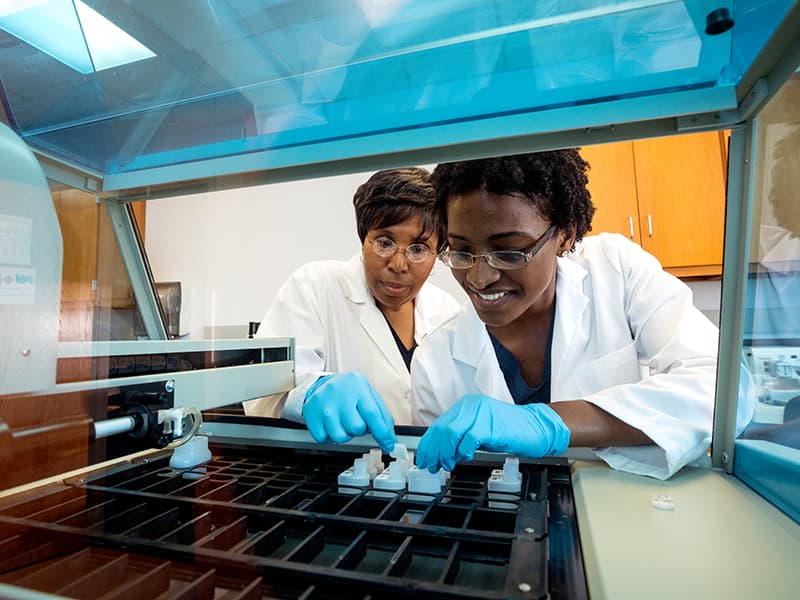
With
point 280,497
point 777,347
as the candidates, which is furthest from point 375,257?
point 777,347

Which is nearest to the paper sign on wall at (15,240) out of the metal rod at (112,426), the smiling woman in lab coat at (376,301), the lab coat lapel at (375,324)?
the metal rod at (112,426)

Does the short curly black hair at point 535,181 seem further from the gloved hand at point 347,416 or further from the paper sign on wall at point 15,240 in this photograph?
the paper sign on wall at point 15,240

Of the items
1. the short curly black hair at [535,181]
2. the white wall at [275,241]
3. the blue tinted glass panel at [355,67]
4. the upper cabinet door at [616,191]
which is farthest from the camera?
the white wall at [275,241]

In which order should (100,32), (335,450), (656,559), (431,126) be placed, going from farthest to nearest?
(335,450)
(431,126)
(100,32)
(656,559)

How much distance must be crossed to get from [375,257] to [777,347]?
46.1 inches

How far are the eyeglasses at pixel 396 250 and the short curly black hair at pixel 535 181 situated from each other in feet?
1.17

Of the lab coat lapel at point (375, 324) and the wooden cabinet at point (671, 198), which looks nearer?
the lab coat lapel at point (375, 324)

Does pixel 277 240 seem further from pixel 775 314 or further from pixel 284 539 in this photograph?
pixel 775 314

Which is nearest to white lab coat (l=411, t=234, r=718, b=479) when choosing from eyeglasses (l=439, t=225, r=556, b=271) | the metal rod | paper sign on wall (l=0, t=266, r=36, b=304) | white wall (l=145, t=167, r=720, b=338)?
eyeglasses (l=439, t=225, r=556, b=271)

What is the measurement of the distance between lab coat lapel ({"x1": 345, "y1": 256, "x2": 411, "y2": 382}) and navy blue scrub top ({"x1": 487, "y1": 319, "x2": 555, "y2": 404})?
49cm

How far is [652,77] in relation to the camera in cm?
69

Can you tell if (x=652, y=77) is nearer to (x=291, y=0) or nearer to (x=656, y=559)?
(x=291, y=0)

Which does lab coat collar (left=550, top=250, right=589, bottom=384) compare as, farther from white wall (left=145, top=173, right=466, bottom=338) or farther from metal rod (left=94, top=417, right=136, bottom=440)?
white wall (left=145, top=173, right=466, bottom=338)

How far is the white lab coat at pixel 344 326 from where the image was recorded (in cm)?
167
